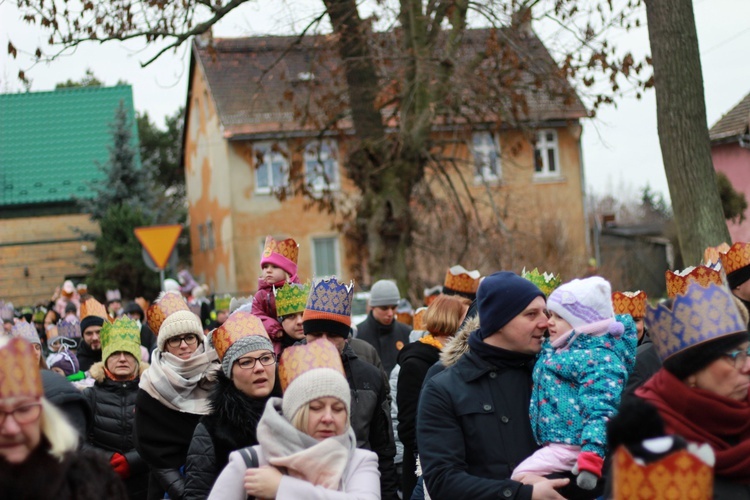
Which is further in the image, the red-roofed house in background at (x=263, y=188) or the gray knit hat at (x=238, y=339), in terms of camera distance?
the red-roofed house in background at (x=263, y=188)

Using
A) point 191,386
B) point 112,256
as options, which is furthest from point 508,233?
point 112,256

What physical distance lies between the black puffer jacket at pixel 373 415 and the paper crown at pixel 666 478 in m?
2.81

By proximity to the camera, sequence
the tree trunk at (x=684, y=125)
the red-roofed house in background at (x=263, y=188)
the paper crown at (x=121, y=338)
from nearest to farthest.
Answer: the paper crown at (x=121, y=338) < the tree trunk at (x=684, y=125) < the red-roofed house in background at (x=263, y=188)

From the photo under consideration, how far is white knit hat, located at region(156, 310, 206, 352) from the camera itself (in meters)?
6.59

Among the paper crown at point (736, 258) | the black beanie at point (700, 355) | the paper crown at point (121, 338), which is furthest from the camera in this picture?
the paper crown at point (121, 338)

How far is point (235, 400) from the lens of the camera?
5.31 meters

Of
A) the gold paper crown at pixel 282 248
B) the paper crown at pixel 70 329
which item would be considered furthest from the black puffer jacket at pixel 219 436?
the paper crown at pixel 70 329

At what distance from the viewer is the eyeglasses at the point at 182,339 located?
6.59m

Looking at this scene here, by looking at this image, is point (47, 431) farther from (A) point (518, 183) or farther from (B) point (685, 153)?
(A) point (518, 183)

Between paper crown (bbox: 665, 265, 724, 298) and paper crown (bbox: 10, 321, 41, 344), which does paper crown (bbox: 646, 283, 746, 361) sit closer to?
paper crown (bbox: 665, 265, 724, 298)

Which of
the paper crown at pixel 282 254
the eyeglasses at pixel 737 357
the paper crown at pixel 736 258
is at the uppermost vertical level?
the paper crown at pixel 282 254

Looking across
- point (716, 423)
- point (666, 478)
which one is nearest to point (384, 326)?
point (716, 423)

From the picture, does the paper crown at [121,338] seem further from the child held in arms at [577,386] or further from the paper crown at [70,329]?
the paper crown at [70,329]

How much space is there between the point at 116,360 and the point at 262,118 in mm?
26265
